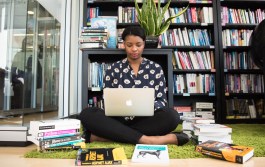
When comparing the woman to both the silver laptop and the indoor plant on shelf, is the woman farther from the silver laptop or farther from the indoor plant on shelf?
the indoor plant on shelf

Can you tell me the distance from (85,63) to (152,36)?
615 mm

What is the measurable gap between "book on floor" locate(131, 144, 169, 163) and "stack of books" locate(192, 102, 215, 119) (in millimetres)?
1786

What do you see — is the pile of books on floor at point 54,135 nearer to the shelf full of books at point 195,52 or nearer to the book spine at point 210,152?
the book spine at point 210,152

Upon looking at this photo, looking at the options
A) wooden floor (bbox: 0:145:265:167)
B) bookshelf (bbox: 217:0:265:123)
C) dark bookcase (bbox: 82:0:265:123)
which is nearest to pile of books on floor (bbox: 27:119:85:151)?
wooden floor (bbox: 0:145:265:167)

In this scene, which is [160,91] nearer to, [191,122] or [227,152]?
[191,122]

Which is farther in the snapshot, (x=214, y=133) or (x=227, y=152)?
(x=214, y=133)

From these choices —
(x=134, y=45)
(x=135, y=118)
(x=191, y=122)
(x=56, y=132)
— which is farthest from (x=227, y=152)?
(x=134, y=45)

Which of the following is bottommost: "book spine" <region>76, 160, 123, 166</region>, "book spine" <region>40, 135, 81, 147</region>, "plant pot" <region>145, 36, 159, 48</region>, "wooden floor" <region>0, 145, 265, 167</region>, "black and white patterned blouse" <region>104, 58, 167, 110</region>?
"wooden floor" <region>0, 145, 265, 167</region>

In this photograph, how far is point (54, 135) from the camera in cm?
119

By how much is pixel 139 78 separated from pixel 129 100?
0.48 meters

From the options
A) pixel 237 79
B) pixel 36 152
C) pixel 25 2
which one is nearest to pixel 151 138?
pixel 36 152

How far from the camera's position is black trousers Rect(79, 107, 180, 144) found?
133 cm

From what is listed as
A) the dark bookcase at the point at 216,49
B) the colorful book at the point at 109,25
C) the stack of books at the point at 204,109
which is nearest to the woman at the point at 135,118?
the colorful book at the point at 109,25

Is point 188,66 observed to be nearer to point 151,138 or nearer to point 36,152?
point 151,138
